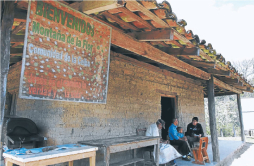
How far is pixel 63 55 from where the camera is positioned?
8.84ft

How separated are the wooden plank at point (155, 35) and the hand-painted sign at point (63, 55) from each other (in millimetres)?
669

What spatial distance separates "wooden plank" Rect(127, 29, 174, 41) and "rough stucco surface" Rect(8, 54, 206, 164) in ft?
5.90

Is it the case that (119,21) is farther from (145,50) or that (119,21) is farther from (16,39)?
(16,39)

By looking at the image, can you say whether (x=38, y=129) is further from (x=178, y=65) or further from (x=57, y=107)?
(x=178, y=65)

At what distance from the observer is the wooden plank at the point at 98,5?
95.1 inches

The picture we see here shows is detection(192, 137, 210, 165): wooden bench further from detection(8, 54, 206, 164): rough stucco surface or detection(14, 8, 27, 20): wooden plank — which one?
detection(14, 8, 27, 20): wooden plank

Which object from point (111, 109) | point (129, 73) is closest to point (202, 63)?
point (129, 73)

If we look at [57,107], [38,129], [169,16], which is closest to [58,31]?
[169,16]

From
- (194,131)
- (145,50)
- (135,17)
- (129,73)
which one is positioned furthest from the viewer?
(194,131)

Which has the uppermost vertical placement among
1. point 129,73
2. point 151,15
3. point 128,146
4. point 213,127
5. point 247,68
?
point 247,68

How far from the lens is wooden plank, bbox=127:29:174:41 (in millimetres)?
3370

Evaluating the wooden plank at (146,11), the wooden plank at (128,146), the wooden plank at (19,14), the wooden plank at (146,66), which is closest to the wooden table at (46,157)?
the wooden plank at (128,146)

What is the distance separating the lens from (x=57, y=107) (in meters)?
4.31

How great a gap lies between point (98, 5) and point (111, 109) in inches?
130
